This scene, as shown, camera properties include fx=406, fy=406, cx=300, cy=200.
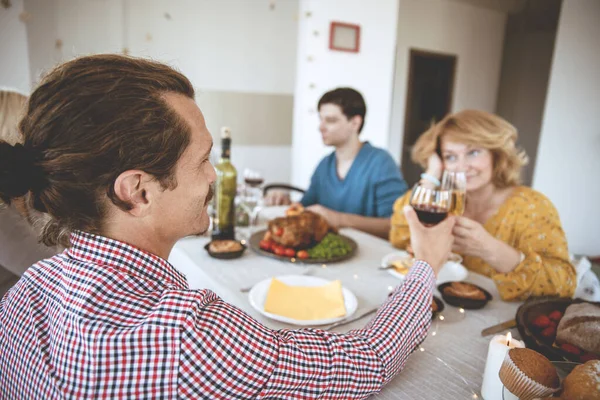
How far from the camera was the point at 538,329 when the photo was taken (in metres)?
1.01

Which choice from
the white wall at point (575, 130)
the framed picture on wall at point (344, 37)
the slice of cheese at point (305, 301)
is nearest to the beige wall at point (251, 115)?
the framed picture on wall at point (344, 37)

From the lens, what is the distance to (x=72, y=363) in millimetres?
611

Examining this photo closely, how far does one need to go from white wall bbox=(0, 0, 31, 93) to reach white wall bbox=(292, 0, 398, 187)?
260 centimetres

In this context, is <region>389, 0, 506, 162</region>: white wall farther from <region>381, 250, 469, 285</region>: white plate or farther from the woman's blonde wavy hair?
<region>381, 250, 469, 285</region>: white plate

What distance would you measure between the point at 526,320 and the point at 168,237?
89 centimetres

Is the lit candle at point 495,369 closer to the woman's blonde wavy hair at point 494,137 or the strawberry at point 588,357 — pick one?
the strawberry at point 588,357

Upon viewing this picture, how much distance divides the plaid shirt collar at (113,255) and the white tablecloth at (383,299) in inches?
19.5

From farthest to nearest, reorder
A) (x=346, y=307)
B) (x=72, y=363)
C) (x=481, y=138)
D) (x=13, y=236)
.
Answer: (x=481, y=138) → (x=13, y=236) → (x=346, y=307) → (x=72, y=363)

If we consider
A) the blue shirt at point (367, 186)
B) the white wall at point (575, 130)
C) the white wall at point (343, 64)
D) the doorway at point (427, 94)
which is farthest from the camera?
the doorway at point (427, 94)

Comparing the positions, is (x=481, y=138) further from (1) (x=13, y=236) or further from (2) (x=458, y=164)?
(1) (x=13, y=236)

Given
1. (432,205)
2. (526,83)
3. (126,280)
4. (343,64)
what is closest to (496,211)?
(432,205)

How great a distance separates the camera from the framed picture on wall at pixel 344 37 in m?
4.25

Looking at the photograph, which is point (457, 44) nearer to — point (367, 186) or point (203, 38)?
point (203, 38)

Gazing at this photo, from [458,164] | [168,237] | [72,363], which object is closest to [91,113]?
[168,237]
